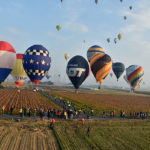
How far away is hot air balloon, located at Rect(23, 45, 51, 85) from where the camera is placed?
75.3 feet

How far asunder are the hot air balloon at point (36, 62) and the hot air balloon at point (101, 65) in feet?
52.6

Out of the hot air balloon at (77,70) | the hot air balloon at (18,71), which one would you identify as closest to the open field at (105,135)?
the hot air balloon at (77,70)

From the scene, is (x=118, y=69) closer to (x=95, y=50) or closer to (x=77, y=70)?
(x=95, y=50)

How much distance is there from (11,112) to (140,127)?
1572 cm

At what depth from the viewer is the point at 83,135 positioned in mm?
14641

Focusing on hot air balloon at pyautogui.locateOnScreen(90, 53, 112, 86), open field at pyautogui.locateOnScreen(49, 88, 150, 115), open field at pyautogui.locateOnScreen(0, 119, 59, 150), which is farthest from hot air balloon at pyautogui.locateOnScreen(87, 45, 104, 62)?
open field at pyautogui.locateOnScreen(0, 119, 59, 150)

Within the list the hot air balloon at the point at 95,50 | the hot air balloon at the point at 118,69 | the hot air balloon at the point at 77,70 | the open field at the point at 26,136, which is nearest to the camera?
the open field at the point at 26,136

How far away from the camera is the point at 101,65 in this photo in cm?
3653

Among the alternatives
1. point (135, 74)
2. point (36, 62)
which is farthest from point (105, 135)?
point (135, 74)

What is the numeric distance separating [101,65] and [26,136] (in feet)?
86.3

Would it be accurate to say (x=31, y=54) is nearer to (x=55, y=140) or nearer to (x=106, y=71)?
(x=55, y=140)

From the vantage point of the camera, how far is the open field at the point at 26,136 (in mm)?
11539

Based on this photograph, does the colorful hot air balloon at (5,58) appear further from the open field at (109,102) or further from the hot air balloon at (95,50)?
the hot air balloon at (95,50)

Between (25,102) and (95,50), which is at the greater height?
(95,50)
